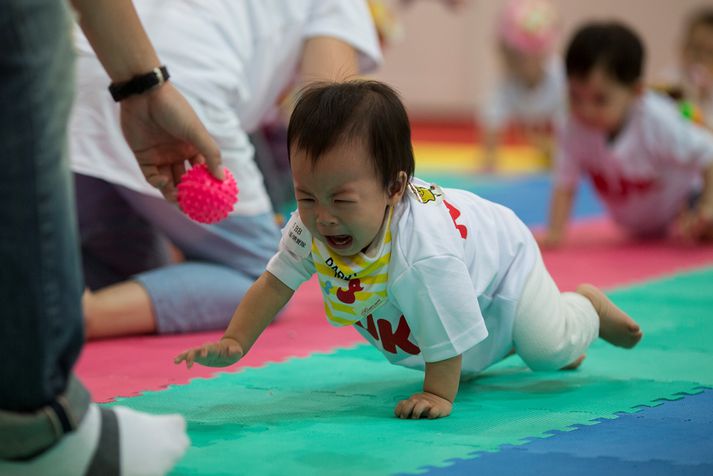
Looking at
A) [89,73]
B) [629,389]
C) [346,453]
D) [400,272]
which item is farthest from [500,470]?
[89,73]

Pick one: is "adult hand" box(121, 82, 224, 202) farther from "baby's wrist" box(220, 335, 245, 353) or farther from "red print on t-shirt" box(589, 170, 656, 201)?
"red print on t-shirt" box(589, 170, 656, 201)

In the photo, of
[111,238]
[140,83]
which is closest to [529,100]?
[111,238]

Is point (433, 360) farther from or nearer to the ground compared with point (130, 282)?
nearer to the ground

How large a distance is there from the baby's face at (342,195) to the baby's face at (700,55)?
130 inches

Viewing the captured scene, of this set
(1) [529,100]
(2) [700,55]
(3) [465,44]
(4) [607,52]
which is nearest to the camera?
(4) [607,52]

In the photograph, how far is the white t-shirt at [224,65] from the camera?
1967 mm

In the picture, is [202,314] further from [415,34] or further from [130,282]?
[415,34]

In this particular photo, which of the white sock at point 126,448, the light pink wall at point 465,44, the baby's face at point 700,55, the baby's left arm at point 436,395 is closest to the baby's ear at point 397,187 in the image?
the baby's left arm at point 436,395

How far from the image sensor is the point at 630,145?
318 cm

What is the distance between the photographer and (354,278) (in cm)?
141

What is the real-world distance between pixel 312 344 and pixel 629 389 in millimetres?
620

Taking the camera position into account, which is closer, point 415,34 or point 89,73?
point 89,73

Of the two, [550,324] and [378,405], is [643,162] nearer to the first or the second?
[550,324]

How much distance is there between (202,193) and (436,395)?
467 millimetres
